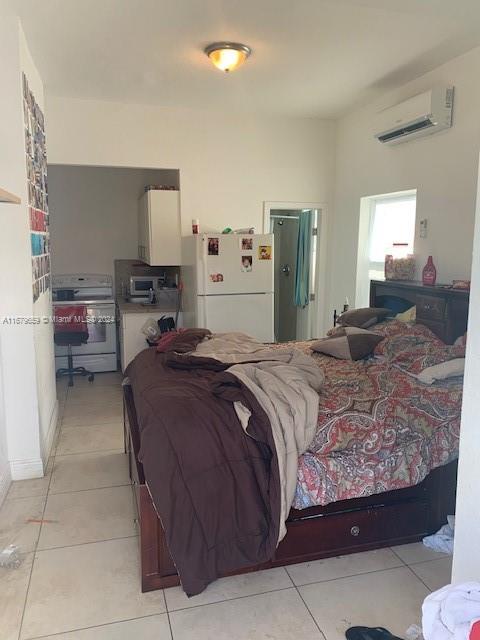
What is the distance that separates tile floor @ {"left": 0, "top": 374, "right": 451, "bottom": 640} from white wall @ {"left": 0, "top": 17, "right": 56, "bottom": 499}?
1.15 feet

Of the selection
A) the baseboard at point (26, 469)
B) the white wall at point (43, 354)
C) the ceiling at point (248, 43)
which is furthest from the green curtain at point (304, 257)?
the baseboard at point (26, 469)

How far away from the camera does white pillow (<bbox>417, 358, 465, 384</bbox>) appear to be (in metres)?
2.65

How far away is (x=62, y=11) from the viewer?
2.70 m

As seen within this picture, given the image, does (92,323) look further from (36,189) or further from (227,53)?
(227,53)

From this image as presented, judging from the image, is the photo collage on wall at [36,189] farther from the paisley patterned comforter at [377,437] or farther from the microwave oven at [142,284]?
the paisley patterned comforter at [377,437]

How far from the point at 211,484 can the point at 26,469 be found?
172cm

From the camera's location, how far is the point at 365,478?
2.24 meters

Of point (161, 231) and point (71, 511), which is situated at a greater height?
point (161, 231)

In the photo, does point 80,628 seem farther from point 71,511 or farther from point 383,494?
point 383,494

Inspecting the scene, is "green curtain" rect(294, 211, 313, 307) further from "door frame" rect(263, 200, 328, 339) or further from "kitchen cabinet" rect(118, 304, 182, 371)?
"kitchen cabinet" rect(118, 304, 182, 371)

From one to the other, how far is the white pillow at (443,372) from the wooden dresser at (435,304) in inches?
21.3

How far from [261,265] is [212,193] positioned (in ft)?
3.08

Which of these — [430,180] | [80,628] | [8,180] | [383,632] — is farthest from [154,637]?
[430,180]

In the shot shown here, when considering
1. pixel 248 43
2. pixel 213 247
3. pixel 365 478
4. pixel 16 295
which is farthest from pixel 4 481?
pixel 248 43
